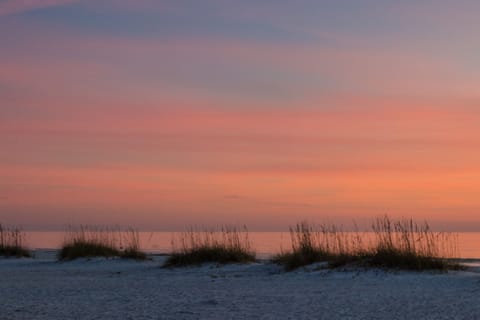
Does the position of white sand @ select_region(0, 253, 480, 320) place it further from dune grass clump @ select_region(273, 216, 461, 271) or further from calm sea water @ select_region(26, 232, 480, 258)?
calm sea water @ select_region(26, 232, 480, 258)

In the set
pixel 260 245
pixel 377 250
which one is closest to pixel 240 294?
pixel 377 250

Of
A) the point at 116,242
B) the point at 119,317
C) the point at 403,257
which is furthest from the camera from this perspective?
the point at 116,242

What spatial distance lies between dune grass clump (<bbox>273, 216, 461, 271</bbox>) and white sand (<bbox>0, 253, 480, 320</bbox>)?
51 cm

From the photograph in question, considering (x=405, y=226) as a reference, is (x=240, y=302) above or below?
below

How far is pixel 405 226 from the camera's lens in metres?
16.0

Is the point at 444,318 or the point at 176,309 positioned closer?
the point at 444,318

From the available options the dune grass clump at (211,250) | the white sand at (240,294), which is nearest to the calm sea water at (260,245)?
the dune grass clump at (211,250)

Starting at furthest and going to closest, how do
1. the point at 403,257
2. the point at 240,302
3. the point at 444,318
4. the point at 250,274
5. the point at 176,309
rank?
the point at 250,274, the point at 403,257, the point at 240,302, the point at 176,309, the point at 444,318

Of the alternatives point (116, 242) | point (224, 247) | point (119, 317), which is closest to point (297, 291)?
point (119, 317)

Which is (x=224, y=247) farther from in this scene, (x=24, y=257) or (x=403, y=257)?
(x=24, y=257)

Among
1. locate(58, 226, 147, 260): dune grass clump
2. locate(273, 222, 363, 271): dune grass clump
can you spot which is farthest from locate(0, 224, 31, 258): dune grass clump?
locate(273, 222, 363, 271): dune grass clump

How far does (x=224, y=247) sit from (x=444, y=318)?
11.6 meters

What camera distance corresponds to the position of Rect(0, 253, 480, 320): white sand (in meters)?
9.38

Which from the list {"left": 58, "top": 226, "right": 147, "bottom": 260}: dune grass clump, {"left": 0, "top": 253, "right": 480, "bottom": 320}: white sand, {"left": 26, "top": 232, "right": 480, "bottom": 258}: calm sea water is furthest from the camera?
{"left": 26, "top": 232, "right": 480, "bottom": 258}: calm sea water
